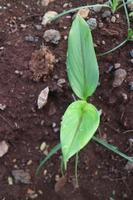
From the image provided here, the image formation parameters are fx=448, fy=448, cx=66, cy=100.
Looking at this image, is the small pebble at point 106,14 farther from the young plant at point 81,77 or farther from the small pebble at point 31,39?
the young plant at point 81,77

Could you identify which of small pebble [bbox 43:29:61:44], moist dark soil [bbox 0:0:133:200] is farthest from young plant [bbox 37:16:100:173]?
small pebble [bbox 43:29:61:44]

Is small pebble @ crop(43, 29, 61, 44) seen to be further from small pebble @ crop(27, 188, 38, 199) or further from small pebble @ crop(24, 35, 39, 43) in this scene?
small pebble @ crop(27, 188, 38, 199)

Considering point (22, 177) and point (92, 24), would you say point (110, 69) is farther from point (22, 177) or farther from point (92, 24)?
point (22, 177)

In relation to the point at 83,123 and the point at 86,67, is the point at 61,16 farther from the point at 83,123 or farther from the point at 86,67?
the point at 83,123

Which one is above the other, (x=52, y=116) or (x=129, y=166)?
(x=52, y=116)

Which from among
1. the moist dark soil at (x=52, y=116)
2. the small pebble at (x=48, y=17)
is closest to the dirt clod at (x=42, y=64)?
the moist dark soil at (x=52, y=116)

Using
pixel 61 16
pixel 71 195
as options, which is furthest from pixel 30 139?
pixel 61 16

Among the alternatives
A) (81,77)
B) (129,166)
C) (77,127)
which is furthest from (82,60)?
(129,166)
